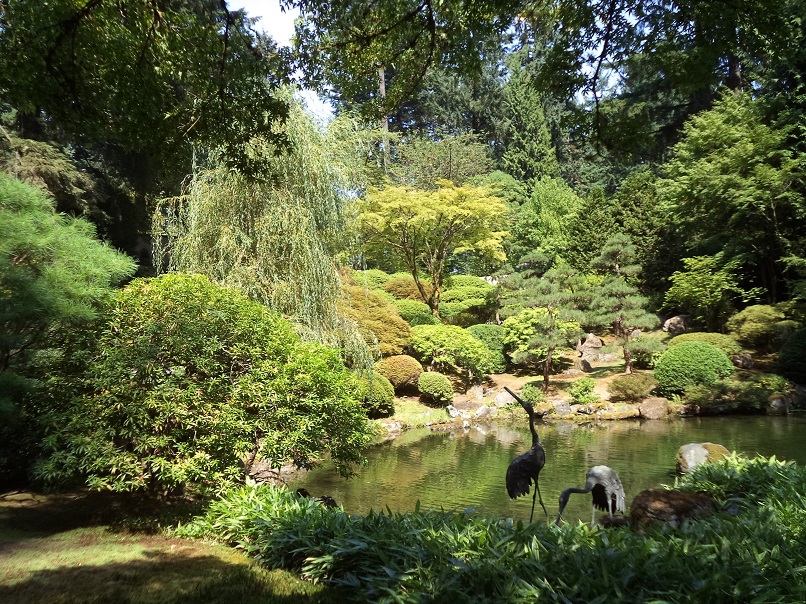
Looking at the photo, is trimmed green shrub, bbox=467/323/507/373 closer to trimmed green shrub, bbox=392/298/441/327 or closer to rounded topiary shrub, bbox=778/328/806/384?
trimmed green shrub, bbox=392/298/441/327

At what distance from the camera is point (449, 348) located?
14.0 m

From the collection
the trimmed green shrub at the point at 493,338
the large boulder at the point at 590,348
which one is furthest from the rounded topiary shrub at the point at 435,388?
the large boulder at the point at 590,348

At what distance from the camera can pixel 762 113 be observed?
47.9 ft

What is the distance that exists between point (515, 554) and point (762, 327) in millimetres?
13556

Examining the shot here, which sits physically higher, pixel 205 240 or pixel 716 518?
pixel 205 240

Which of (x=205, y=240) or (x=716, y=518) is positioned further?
(x=205, y=240)

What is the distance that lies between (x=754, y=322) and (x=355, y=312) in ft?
34.1

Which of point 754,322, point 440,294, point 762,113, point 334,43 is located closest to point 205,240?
point 334,43

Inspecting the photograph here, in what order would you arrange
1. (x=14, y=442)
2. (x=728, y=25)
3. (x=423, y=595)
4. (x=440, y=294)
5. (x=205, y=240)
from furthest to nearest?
(x=440, y=294), (x=205, y=240), (x=14, y=442), (x=728, y=25), (x=423, y=595)

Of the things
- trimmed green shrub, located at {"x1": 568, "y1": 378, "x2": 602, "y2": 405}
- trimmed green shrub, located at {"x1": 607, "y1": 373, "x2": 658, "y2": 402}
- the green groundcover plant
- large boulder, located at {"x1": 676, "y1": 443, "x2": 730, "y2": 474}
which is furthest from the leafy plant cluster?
the green groundcover plant

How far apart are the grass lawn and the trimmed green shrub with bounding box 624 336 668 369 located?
12.5 metres

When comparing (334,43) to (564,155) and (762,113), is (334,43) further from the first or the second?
(564,155)

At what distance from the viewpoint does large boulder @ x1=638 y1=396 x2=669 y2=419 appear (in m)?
11.8

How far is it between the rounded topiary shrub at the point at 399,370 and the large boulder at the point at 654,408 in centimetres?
528
